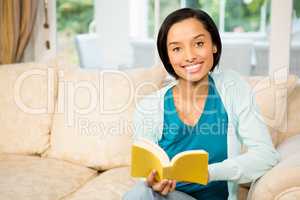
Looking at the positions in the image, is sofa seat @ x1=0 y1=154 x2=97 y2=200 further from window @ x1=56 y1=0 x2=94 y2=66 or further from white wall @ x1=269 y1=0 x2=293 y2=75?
white wall @ x1=269 y1=0 x2=293 y2=75

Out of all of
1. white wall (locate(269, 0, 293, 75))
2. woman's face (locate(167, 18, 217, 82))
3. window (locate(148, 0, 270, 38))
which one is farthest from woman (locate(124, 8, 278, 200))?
window (locate(148, 0, 270, 38))

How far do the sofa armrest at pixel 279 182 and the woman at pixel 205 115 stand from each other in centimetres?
5

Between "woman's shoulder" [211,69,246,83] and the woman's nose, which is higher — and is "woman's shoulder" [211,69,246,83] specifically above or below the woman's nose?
below

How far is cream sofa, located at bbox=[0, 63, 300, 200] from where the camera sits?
6.28ft

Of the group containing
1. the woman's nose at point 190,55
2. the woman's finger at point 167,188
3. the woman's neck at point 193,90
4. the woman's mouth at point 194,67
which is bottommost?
the woman's finger at point 167,188

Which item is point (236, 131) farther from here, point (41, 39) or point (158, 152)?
point (41, 39)

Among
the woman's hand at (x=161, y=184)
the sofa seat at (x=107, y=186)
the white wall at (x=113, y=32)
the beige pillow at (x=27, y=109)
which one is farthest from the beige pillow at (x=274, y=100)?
the white wall at (x=113, y=32)

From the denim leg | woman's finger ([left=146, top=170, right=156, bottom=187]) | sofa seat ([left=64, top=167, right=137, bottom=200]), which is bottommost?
sofa seat ([left=64, top=167, right=137, bottom=200])

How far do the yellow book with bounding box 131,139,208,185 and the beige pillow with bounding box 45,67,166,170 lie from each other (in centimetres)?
76

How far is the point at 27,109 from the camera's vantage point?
7.84 ft

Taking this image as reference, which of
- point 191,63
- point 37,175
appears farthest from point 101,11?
point 191,63

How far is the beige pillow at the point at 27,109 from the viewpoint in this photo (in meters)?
2.35

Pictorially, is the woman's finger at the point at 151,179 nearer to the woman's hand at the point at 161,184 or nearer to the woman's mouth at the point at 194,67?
the woman's hand at the point at 161,184

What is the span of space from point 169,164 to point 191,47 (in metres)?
0.47
